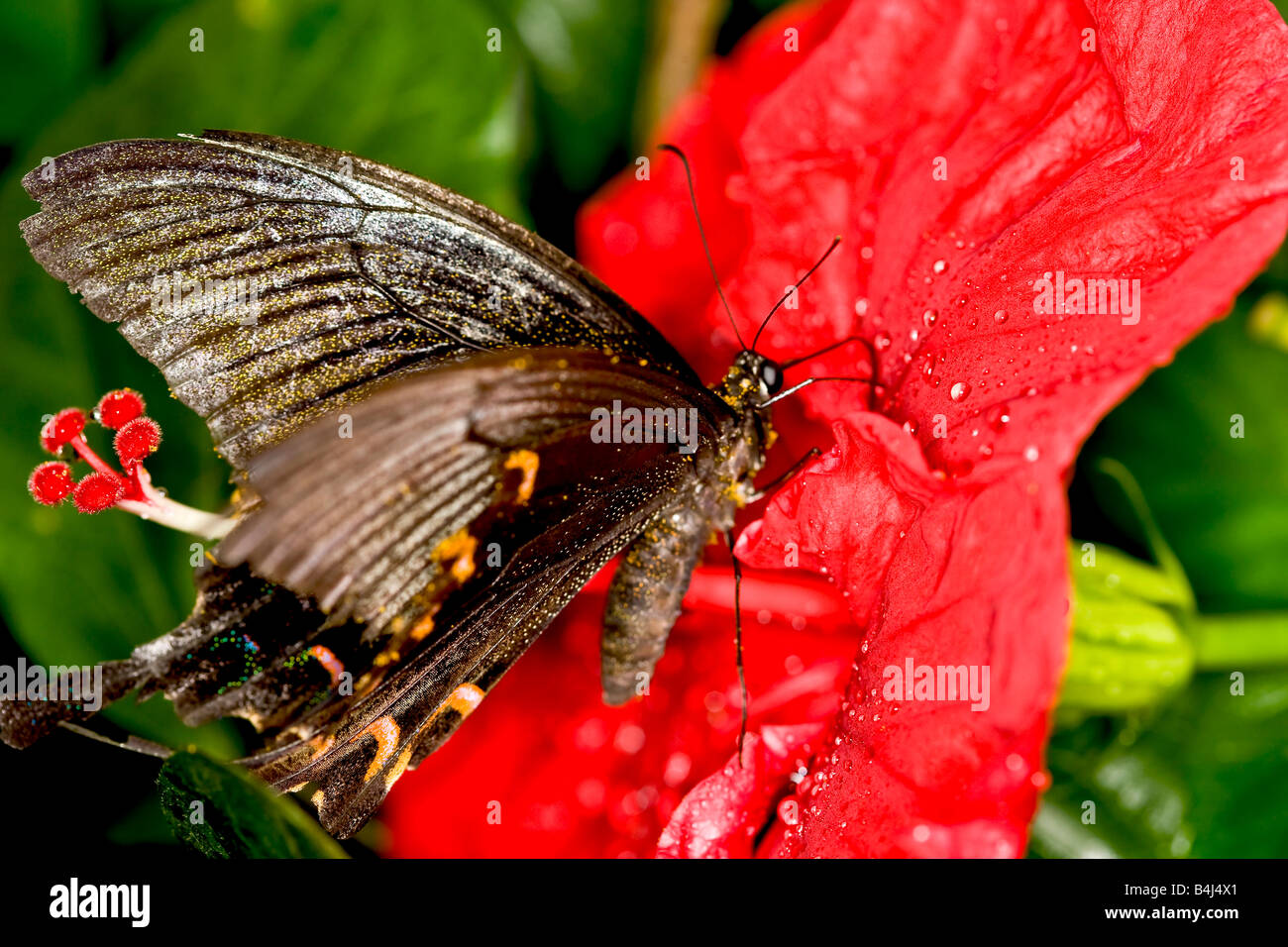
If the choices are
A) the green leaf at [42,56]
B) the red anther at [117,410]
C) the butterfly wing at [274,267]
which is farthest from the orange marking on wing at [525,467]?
the green leaf at [42,56]

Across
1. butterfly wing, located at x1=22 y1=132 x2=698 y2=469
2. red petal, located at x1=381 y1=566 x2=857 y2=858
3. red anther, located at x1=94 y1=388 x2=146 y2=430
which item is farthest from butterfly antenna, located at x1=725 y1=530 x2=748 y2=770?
red anther, located at x1=94 y1=388 x2=146 y2=430

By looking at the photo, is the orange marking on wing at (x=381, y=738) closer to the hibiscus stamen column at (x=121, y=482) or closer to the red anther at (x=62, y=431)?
the hibiscus stamen column at (x=121, y=482)

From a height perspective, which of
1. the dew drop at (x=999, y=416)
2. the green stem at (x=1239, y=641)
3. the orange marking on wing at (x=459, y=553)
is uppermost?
the dew drop at (x=999, y=416)

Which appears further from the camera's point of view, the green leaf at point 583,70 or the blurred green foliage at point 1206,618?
the green leaf at point 583,70

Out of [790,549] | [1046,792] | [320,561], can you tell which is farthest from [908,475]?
Answer: [1046,792]

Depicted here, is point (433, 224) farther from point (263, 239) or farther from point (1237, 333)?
point (1237, 333)

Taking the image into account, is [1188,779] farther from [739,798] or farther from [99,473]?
[99,473]

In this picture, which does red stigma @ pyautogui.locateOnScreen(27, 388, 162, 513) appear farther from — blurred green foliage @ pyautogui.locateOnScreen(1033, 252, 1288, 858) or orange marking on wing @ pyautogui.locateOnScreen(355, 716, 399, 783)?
blurred green foliage @ pyautogui.locateOnScreen(1033, 252, 1288, 858)
